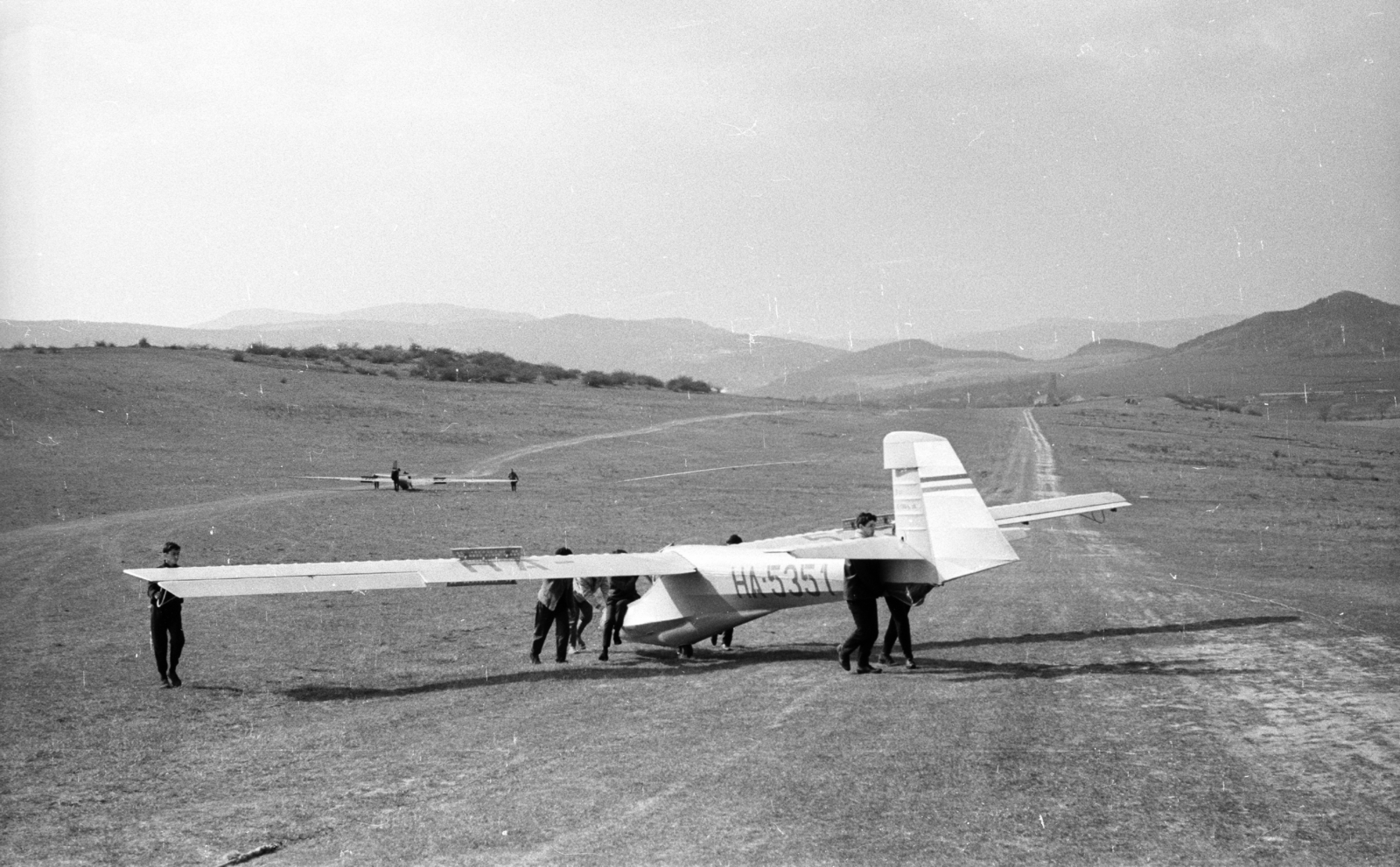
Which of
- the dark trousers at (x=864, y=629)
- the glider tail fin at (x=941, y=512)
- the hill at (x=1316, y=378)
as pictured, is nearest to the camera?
the dark trousers at (x=864, y=629)

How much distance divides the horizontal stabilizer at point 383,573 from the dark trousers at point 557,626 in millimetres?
910

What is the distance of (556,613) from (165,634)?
5.68 m

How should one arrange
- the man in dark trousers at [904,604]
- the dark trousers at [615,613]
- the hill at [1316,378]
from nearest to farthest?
the man in dark trousers at [904,604], the dark trousers at [615,613], the hill at [1316,378]

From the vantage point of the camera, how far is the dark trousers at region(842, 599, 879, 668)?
1580 cm

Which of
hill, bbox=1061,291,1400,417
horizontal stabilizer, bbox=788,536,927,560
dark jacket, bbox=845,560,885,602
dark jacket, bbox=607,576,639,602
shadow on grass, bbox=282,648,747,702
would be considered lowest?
shadow on grass, bbox=282,648,747,702

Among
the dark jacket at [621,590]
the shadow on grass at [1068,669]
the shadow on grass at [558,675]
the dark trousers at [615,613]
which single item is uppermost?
the dark jacket at [621,590]

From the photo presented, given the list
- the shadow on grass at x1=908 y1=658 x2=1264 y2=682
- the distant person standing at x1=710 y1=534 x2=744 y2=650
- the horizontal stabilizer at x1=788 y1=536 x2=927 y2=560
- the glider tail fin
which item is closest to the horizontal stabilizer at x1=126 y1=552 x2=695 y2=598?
the distant person standing at x1=710 y1=534 x2=744 y2=650

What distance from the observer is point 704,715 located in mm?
13844

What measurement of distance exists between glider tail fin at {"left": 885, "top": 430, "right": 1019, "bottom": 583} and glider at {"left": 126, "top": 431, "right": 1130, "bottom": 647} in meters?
0.01

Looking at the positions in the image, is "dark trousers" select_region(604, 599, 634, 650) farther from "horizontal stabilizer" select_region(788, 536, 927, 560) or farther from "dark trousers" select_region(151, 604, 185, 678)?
"dark trousers" select_region(151, 604, 185, 678)

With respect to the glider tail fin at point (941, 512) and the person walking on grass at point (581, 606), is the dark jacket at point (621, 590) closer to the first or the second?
the person walking on grass at point (581, 606)

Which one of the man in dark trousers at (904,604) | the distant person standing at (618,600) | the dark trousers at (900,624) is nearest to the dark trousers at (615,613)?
the distant person standing at (618,600)

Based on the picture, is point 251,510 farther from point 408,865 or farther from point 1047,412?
point 1047,412

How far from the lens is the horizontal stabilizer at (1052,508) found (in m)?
21.7
